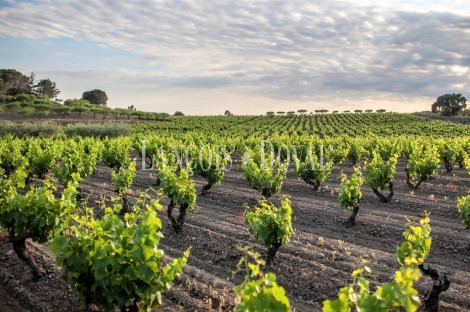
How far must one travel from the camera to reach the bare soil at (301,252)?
6.73 m

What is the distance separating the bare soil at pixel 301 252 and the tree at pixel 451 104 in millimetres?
73397

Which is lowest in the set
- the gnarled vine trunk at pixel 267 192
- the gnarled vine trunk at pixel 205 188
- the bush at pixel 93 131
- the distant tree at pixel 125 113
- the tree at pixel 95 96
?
the gnarled vine trunk at pixel 205 188

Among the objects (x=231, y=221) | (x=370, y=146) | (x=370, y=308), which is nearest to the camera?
(x=370, y=308)

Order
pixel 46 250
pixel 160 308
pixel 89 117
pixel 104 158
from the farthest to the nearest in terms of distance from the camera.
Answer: pixel 89 117
pixel 104 158
pixel 46 250
pixel 160 308

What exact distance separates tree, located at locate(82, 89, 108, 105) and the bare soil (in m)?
88.9

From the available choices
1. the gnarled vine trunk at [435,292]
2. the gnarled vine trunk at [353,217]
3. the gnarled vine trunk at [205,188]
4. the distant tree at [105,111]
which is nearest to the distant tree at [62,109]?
the distant tree at [105,111]

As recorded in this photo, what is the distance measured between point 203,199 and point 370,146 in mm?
13980

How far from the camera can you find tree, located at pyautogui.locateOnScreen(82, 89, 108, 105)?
9744cm

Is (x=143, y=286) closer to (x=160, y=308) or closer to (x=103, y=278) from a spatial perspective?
(x=103, y=278)

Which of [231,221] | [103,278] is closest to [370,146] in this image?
[231,221]

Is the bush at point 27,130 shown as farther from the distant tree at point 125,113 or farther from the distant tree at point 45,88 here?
the distant tree at point 45,88

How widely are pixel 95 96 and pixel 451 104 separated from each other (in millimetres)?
81589

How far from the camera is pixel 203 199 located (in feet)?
46.6

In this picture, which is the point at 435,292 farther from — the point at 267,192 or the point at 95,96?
the point at 95,96
